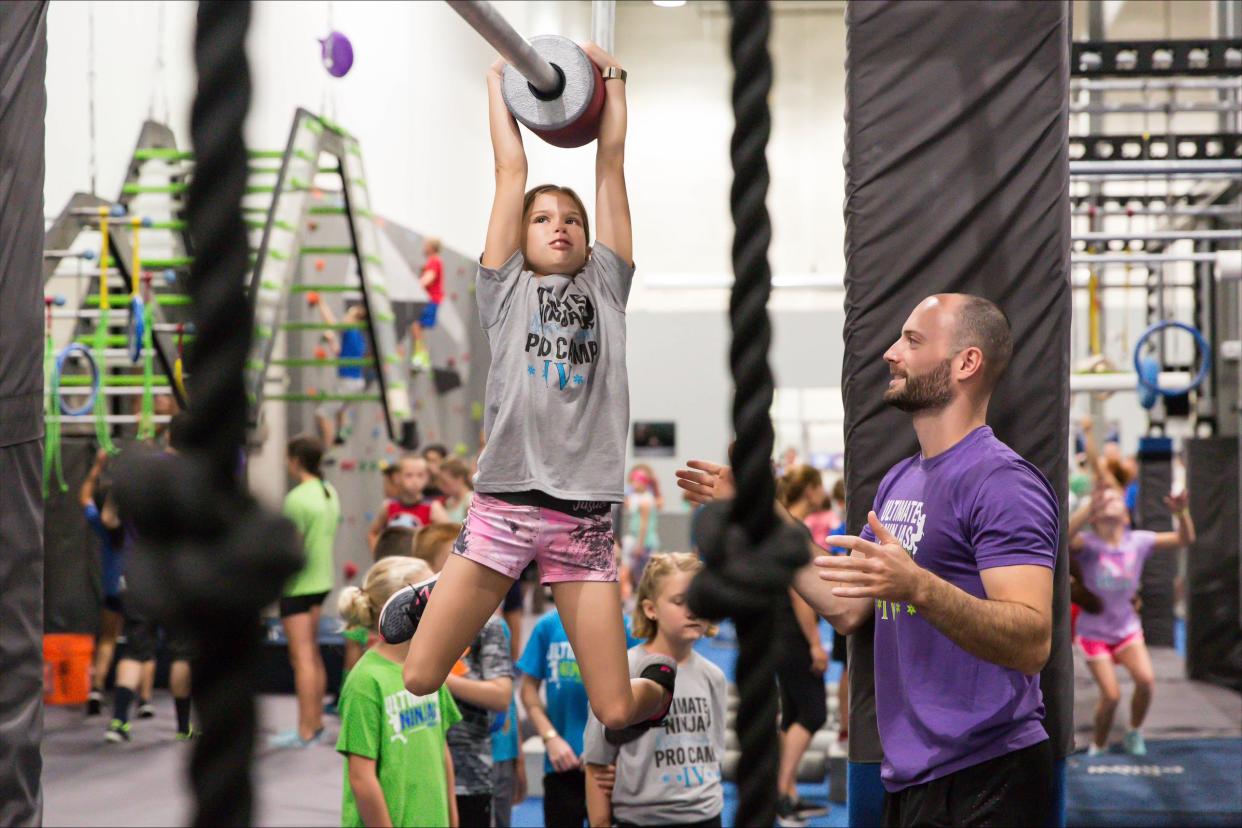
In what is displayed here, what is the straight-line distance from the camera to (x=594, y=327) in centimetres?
224

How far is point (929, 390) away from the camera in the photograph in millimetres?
2361

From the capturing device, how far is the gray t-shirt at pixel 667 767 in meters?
3.34

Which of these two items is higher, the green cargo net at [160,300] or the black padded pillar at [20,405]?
the green cargo net at [160,300]

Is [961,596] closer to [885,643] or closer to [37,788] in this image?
[885,643]

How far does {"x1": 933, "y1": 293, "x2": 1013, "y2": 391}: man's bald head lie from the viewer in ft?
7.75

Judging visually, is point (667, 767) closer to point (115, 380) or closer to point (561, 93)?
point (561, 93)

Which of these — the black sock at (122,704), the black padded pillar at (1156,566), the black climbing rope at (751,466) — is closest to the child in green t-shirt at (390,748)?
the black climbing rope at (751,466)

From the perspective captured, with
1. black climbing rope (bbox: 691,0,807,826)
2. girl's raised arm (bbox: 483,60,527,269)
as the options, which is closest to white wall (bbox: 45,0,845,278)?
black climbing rope (bbox: 691,0,807,826)

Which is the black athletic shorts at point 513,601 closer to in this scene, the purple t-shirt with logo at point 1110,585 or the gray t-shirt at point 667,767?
the purple t-shirt with logo at point 1110,585

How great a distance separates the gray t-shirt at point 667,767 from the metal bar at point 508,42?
67.8 inches

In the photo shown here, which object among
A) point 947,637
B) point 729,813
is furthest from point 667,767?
point 729,813

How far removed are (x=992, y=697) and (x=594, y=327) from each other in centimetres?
97

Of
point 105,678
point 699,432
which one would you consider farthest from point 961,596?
point 699,432

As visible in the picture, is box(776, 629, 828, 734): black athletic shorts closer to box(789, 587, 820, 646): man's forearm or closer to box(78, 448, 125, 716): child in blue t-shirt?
box(789, 587, 820, 646): man's forearm
